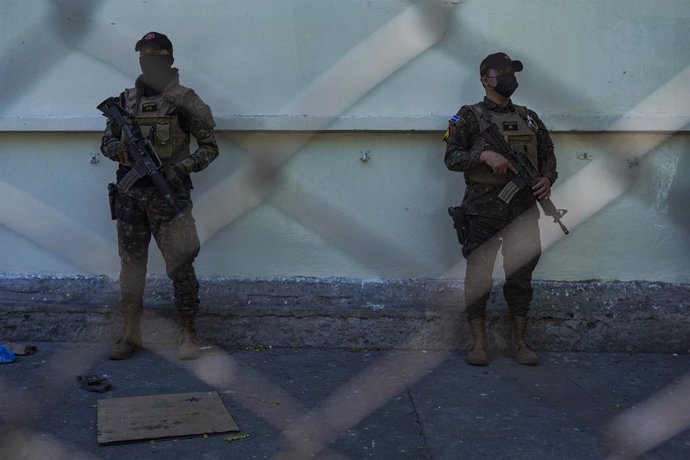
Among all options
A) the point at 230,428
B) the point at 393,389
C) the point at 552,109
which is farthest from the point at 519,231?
the point at 230,428

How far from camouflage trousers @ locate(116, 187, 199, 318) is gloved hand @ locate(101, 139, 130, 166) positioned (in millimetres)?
174

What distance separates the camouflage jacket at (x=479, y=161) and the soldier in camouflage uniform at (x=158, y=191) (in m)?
1.26

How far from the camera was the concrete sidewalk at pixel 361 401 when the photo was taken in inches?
131

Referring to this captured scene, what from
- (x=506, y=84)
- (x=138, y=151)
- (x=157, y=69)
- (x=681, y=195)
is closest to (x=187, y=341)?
(x=138, y=151)

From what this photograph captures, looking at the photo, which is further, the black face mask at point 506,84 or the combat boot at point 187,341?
the combat boot at point 187,341

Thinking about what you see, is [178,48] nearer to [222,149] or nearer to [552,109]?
[222,149]

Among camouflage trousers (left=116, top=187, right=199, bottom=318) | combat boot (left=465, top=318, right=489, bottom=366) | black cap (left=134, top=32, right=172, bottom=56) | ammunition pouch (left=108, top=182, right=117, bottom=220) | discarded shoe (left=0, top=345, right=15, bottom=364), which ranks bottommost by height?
discarded shoe (left=0, top=345, right=15, bottom=364)

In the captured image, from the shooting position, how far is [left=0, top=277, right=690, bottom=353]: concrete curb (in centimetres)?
470

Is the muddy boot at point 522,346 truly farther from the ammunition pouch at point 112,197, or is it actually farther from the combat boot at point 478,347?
the ammunition pouch at point 112,197

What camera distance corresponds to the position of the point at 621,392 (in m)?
4.10

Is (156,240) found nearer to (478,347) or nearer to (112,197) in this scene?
(112,197)

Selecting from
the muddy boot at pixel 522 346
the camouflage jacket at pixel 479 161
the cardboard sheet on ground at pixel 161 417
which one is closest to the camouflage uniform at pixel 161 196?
the cardboard sheet on ground at pixel 161 417

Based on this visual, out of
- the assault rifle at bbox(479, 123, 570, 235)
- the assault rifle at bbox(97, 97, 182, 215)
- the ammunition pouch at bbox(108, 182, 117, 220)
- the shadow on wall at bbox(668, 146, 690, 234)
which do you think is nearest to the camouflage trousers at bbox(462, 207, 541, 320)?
the assault rifle at bbox(479, 123, 570, 235)

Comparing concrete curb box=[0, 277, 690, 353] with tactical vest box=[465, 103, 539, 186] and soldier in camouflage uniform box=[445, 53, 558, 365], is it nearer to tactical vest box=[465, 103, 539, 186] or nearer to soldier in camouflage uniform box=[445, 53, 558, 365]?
soldier in camouflage uniform box=[445, 53, 558, 365]
